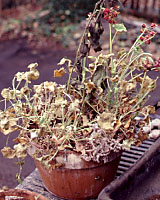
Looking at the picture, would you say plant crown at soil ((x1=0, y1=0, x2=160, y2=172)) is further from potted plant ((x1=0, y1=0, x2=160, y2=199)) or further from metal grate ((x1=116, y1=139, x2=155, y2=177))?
metal grate ((x1=116, y1=139, x2=155, y2=177))

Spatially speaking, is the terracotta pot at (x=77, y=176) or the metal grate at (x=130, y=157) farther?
the metal grate at (x=130, y=157)

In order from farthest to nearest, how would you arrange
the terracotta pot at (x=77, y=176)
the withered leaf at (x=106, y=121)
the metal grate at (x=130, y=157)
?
1. the metal grate at (x=130, y=157)
2. the terracotta pot at (x=77, y=176)
3. the withered leaf at (x=106, y=121)

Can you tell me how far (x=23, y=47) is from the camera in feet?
15.9

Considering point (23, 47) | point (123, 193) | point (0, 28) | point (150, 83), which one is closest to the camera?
point (123, 193)

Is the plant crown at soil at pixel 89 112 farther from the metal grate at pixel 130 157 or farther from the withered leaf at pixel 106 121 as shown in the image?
the metal grate at pixel 130 157

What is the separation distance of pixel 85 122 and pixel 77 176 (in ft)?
0.73

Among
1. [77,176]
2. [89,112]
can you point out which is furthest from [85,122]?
[77,176]

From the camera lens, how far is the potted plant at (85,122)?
134 cm

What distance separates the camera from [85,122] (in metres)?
1.38

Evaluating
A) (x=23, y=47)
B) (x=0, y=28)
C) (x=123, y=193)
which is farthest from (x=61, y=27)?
(x=123, y=193)

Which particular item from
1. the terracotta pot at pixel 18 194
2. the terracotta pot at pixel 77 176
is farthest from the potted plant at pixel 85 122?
the terracotta pot at pixel 18 194

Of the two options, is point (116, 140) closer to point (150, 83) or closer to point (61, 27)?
point (150, 83)

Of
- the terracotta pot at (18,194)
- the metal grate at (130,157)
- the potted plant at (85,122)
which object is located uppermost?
the potted plant at (85,122)

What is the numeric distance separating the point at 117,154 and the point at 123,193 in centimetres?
22
